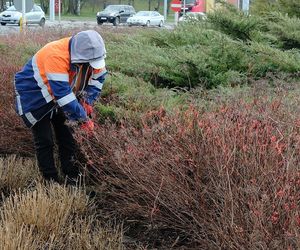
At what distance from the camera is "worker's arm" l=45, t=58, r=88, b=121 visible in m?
4.09

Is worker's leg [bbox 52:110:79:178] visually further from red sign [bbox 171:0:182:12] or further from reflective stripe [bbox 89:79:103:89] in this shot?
red sign [bbox 171:0:182:12]

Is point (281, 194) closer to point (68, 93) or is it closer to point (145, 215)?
point (145, 215)

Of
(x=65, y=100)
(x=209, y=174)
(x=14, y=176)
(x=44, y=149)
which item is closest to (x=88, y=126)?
(x=65, y=100)

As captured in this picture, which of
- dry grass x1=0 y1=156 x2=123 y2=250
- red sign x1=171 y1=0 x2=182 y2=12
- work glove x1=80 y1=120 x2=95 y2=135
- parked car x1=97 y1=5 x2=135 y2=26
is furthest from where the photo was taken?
parked car x1=97 y1=5 x2=135 y2=26

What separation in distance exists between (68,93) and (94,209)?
34.4 inches

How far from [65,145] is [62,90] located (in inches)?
25.7

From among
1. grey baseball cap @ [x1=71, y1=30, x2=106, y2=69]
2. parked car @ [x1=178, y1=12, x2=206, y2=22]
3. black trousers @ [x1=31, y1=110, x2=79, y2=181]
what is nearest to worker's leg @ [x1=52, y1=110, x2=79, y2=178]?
black trousers @ [x1=31, y1=110, x2=79, y2=181]

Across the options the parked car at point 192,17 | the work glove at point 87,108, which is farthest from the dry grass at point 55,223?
the parked car at point 192,17

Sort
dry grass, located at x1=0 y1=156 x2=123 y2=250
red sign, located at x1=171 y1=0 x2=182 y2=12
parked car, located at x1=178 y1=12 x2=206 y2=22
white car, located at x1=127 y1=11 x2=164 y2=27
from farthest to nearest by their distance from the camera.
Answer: white car, located at x1=127 y1=11 x2=164 y2=27
red sign, located at x1=171 y1=0 x2=182 y2=12
parked car, located at x1=178 y1=12 x2=206 y2=22
dry grass, located at x1=0 y1=156 x2=123 y2=250

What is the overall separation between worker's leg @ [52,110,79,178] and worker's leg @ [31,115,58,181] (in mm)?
169

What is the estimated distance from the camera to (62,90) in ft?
13.5

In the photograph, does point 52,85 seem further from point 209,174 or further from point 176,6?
point 176,6

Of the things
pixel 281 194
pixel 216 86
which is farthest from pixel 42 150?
pixel 281 194

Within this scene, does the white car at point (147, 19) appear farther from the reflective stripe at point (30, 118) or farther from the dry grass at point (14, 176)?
the reflective stripe at point (30, 118)
